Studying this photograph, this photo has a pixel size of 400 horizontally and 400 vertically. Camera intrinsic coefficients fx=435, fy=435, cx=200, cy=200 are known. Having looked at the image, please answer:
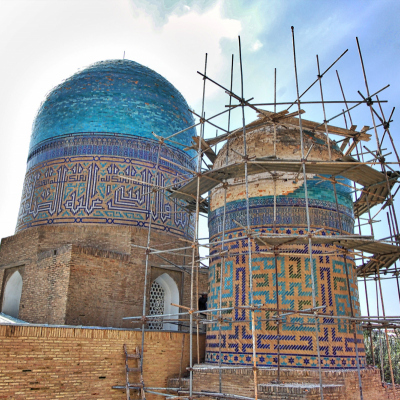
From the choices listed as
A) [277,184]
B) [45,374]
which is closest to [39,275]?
[45,374]

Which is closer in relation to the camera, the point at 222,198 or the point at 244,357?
the point at 244,357

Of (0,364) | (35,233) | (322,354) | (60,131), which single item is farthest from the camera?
(60,131)

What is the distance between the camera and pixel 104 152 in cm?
1112

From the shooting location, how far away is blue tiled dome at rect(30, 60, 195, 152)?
11500 millimetres

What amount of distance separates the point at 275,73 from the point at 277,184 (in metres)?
2.78

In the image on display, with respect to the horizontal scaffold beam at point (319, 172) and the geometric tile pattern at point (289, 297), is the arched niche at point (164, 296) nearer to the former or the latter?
the geometric tile pattern at point (289, 297)

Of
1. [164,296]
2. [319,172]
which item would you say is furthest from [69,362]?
[319,172]

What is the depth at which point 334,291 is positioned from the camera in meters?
7.36

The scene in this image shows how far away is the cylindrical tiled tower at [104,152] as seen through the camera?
10578mm

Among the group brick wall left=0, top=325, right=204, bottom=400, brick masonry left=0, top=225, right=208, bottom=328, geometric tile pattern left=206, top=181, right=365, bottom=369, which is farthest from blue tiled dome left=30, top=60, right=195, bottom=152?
brick wall left=0, top=325, right=204, bottom=400

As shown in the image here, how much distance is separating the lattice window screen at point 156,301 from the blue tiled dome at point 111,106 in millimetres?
4015

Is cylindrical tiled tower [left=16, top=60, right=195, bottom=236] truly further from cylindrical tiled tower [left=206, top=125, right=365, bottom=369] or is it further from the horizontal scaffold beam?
cylindrical tiled tower [left=206, top=125, right=365, bottom=369]

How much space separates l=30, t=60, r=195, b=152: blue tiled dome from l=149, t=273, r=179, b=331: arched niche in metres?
3.88

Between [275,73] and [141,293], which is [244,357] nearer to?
[141,293]
